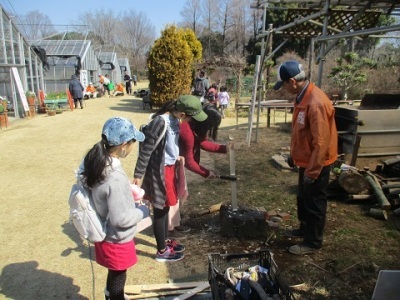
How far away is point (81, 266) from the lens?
3482 millimetres

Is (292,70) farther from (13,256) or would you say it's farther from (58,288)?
(13,256)

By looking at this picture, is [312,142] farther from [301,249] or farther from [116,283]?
[116,283]

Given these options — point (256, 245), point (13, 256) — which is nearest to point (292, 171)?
point (256, 245)

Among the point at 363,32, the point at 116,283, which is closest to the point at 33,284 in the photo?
the point at 116,283

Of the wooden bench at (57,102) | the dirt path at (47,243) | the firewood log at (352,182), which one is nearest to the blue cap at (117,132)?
the dirt path at (47,243)

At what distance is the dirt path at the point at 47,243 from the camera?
3.20 metres

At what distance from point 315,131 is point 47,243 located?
3.41 meters

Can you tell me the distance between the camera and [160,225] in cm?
340

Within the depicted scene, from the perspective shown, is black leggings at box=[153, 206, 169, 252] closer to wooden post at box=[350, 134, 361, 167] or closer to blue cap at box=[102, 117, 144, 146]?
blue cap at box=[102, 117, 144, 146]

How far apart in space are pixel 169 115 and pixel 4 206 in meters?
3.57

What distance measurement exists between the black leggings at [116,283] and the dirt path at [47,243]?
60 centimetres

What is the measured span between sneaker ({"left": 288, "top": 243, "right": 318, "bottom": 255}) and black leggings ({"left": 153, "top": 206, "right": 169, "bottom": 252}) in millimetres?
1403

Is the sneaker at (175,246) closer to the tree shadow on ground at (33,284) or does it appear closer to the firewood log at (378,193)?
the tree shadow on ground at (33,284)

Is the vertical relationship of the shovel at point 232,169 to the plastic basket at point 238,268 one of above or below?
above
